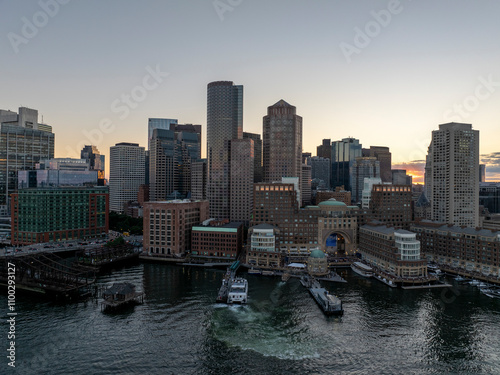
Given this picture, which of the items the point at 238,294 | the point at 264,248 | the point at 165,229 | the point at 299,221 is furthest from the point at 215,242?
the point at 238,294

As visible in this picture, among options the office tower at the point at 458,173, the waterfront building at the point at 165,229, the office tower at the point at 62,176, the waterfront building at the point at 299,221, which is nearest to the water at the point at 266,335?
the waterfront building at the point at 165,229

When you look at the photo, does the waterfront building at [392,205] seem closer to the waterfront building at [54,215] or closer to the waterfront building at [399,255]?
the waterfront building at [399,255]

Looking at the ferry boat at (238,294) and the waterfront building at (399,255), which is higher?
the waterfront building at (399,255)

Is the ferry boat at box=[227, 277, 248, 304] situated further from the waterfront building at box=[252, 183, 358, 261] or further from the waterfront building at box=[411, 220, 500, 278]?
the waterfront building at box=[411, 220, 500, 278]

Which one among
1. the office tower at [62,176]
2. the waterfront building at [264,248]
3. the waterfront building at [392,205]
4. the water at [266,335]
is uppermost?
the office tower at [62,176]

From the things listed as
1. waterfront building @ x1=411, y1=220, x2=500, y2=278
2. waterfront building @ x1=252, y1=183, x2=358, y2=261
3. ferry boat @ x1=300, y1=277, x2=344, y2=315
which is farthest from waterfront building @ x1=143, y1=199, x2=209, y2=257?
waterfront building @ x1=411, y1=220, x2=500, y2=278

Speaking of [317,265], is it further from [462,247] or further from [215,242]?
[462,247]
